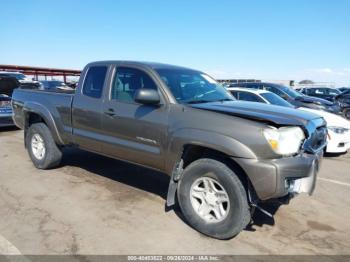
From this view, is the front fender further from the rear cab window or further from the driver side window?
the rear cab window

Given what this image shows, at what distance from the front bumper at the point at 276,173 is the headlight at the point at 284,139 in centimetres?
8

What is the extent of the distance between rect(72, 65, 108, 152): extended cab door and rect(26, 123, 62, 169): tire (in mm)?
733

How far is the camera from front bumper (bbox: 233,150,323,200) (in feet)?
11.0

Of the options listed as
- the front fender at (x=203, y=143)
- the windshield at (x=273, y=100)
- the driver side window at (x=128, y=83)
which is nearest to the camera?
the front fender at (x=203, y=143)

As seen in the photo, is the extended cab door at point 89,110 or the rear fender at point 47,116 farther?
the rear fender at point 47,116

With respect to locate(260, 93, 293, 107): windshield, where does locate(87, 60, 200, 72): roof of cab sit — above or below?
above

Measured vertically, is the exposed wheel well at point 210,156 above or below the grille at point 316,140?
below

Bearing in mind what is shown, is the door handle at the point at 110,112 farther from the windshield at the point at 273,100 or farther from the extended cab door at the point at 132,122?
the windshield at the point at 273,100

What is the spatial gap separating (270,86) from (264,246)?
8.62 m

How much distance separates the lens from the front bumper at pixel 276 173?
11.0 feet

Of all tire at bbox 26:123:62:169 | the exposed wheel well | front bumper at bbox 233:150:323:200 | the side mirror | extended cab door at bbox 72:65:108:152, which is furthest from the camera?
tire at bbox 26:123:62:169

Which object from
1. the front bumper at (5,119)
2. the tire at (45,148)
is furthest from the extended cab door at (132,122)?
the front bumper at (5,119)

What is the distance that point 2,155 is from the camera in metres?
7.24

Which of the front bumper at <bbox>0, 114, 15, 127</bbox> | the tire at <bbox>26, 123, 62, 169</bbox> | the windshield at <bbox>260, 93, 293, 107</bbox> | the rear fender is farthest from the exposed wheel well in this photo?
the front bumper at <bbox>0, 114, 15, 127</bbox>
